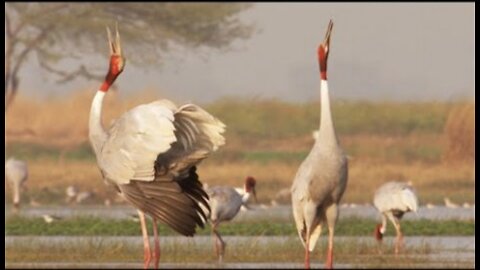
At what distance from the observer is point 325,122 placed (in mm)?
10367

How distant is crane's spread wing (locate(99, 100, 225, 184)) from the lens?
Answer: 31.3ft

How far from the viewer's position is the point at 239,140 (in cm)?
3488

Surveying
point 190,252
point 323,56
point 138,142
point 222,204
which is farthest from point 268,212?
point 138,142

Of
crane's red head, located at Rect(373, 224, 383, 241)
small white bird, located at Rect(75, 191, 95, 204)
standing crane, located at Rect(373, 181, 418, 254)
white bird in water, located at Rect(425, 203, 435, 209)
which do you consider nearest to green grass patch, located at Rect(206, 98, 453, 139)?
small white bird, located at Rect(75, 191, 95, 204)

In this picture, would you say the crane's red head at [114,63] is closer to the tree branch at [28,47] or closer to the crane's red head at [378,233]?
the crane's red head at [378,233]

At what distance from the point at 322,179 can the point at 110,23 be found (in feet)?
99.1

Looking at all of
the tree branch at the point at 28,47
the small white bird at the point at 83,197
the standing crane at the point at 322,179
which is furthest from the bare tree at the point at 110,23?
the standing crane at the point at 322,179

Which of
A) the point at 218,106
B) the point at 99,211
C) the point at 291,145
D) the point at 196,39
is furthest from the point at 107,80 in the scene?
the point at 196,39

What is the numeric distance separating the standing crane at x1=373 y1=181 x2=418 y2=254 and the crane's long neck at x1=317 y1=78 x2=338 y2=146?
18.8 feet

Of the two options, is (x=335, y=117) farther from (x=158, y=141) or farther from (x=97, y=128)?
(x=158, y=141)

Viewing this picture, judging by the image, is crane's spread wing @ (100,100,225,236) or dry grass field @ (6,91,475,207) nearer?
crane's spread wing @ (100,100,225,236)

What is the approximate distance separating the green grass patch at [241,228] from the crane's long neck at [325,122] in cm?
671

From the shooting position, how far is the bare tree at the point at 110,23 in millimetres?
41281

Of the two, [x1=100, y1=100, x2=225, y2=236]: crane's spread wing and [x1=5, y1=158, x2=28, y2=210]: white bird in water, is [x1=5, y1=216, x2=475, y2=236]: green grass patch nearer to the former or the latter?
[x1=5, y1=158, x2=28, y2=210]: white bird in water
